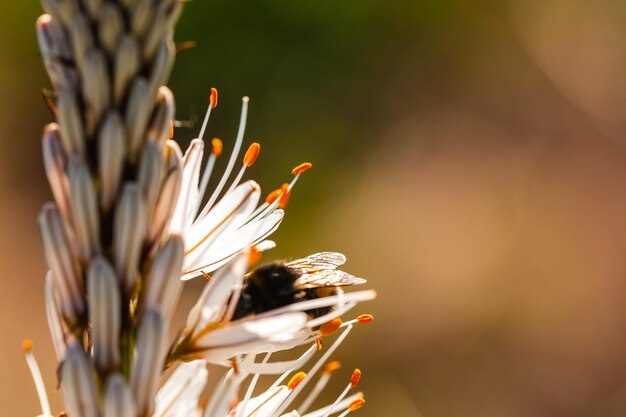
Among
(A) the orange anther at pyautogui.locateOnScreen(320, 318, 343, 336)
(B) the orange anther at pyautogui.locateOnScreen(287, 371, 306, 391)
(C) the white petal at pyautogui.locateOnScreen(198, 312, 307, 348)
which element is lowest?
(B) the orange anther at pyautogui.locateOnScreen(287, 371, 306, 391)

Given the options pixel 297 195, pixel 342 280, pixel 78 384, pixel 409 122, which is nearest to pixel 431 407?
pixel 297 195

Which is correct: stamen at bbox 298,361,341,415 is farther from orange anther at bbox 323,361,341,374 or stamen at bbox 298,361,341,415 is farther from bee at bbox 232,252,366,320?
bee at bbox 232,252,366,320

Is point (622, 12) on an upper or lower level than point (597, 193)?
upper

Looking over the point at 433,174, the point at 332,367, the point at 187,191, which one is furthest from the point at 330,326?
the point at 433,174

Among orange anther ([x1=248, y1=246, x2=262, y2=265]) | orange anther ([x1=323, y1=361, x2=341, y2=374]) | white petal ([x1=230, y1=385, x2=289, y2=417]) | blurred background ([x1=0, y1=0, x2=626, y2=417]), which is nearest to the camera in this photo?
orange anther ([x1=248, y1=246, x2=262, y2=265])

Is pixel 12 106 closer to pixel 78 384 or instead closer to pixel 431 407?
pixel 431 407

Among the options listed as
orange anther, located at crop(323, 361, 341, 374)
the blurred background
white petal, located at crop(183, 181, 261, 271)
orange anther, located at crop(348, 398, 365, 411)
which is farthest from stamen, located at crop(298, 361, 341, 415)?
the blurred background
